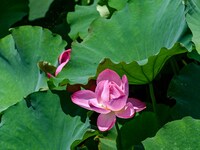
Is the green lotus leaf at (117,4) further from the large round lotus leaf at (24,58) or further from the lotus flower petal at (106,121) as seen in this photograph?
the lotus flower petal at (106,121)

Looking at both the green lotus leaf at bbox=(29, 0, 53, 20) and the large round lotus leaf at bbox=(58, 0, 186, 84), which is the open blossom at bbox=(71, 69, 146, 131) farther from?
the green lotus leaf at bbox=(29, 0, 53, 20)

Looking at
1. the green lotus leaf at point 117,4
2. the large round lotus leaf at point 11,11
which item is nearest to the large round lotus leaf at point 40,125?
the green lotus leaf at point 117,4

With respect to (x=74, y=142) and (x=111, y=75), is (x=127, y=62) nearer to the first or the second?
(x=111, y=75)

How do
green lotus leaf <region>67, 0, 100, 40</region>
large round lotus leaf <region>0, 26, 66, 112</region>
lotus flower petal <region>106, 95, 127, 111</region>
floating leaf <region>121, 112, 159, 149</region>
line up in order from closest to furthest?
lotus flower petal <region>106, 95, 127, 111</region>
floating leaf <region>121, 112, 159, 149</region>
large round lotus leaf <region>0, 26, 66, 112</region>
green lotus leaf <region>67, 0, 100, 40</region>

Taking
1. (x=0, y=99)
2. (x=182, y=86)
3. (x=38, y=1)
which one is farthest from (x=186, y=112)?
(x=38, y=1)

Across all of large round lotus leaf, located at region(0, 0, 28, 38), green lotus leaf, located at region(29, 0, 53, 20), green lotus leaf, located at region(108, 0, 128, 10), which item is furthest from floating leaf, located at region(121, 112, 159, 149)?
green lotus leaf, located at region(29, 0, 53, 20)
